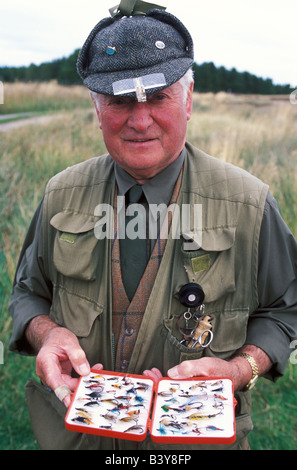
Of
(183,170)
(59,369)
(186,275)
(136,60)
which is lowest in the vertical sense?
(59,369)

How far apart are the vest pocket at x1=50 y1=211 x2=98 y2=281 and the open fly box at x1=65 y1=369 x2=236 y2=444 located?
0.49 m

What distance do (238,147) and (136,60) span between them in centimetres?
365

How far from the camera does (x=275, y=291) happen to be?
2398 millimetres

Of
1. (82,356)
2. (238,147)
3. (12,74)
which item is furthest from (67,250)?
(12,74)

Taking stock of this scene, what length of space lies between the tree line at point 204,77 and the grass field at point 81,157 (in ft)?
0.48

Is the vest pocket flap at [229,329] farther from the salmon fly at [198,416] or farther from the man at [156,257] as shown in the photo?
the salmon fly at [198,416]

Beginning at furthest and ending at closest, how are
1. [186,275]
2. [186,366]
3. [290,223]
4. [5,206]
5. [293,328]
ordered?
[5,206] → [290,223] → [293,328] → [186,275] → [186,366]

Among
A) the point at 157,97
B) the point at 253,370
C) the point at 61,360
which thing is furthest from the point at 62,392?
the point at 157,97

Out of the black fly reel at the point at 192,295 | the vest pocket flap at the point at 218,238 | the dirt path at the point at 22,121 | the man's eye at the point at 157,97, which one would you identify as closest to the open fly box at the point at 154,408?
the black fly reel at the point at 192,295

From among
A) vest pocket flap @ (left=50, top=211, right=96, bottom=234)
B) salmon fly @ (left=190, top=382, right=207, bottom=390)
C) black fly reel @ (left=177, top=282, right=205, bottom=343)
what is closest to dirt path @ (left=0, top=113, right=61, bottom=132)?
vest pocket flap @ (left=50, top=211, right=96, bottom=234)

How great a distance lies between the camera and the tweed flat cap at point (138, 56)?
2.19 m

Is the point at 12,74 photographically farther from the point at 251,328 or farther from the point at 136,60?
the point at 251,328

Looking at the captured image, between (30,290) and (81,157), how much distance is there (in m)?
3.33

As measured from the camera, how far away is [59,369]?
224cm
